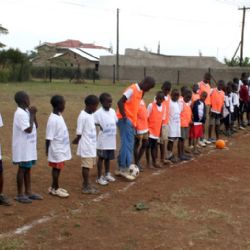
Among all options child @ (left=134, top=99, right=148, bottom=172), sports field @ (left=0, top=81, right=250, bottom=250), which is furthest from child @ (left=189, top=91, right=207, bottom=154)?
child @ (left=134, top=99, right=148, bottom=172)

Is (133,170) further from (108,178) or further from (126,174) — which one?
(108,178)

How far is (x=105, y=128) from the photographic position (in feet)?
A: 23.2

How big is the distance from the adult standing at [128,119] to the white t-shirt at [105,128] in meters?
0.37

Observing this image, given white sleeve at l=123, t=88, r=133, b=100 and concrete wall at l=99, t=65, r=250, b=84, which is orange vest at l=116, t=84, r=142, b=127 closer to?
white sleeve at l=123, t=88, r=133, b=100

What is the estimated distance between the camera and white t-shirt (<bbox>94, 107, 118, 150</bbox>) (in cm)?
709

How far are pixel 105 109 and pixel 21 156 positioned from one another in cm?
175

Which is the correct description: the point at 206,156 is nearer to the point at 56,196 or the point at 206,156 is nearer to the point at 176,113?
the point at 176,113

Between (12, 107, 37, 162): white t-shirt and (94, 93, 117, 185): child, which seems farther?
(94, 93, 117, 185): child

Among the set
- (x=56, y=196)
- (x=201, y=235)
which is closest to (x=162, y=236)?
(x=201, y=235)

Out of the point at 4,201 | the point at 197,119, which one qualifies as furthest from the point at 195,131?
the point at 4,201

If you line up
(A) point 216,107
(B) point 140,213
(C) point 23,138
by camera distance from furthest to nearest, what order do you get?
1. (A) point 216,107
2. (C) point 23,138
3. (B) point 140,213

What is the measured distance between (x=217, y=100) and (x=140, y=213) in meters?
6.60

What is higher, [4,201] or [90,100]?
[90,100]

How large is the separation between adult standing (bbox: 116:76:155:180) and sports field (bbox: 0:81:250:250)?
0.35 metres
